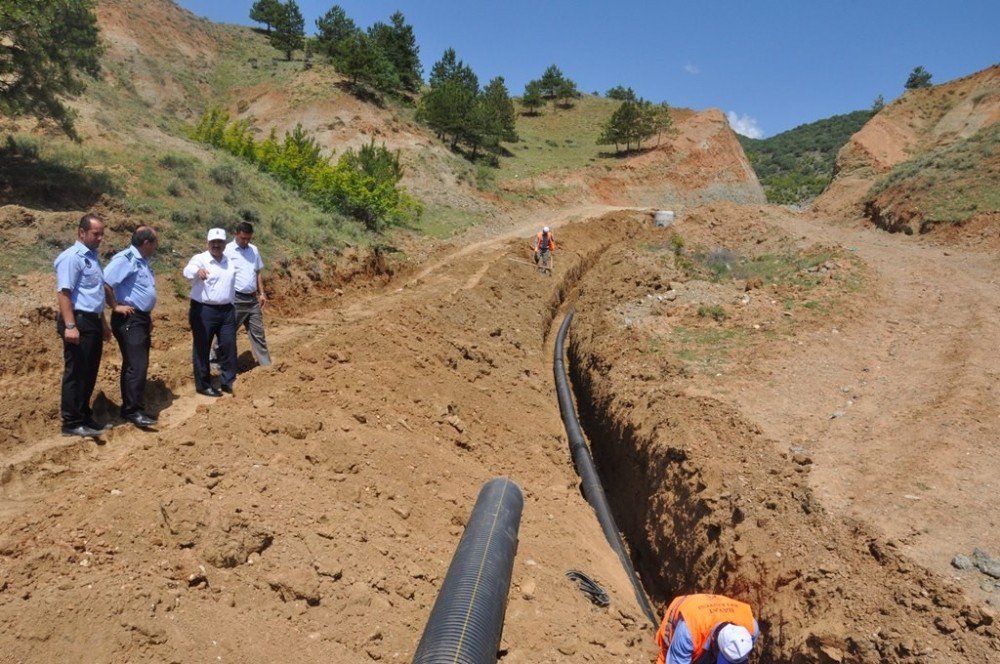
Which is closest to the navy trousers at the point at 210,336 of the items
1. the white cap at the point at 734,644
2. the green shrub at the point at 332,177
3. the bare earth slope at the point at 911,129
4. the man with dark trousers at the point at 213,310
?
the man with dark trousers at the point at 213,310

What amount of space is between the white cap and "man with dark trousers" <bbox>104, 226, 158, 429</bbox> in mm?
5284

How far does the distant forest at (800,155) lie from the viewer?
49.1m

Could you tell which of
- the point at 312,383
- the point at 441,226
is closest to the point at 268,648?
the point at 312,383

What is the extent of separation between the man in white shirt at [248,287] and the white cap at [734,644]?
5535 millimetres

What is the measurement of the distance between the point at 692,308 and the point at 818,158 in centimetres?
6428

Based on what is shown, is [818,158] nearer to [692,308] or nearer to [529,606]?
[692,308]

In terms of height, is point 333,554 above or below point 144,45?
below

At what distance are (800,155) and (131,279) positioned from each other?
3031 inches

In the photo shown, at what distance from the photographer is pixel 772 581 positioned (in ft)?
17.4

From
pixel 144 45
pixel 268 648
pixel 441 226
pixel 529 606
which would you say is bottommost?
pixel 529 606

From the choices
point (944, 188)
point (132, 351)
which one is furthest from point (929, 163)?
point (132, 351)

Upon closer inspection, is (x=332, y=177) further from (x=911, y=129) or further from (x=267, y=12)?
(x=267, y=12)

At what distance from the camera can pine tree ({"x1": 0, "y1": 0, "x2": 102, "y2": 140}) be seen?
10.6 meters

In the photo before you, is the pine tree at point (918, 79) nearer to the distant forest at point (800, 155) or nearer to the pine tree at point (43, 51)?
the distant forest at point (800, 155)
